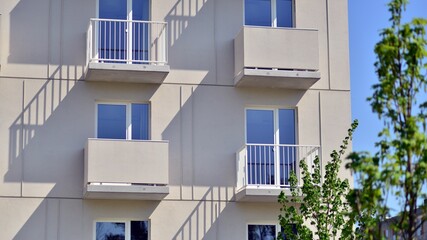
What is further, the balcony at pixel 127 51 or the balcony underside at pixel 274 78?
the balcony underside at pixel 274 78

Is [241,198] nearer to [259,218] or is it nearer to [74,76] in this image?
[259,218]

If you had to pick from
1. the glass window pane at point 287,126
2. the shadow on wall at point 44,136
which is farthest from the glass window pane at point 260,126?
the shadow on wall at point 44,136

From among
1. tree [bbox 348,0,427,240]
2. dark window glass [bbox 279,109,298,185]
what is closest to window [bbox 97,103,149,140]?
dark window glass [bbox 279,109,298,185]

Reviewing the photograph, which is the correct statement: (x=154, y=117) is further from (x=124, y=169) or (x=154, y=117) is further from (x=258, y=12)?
(x=258, y=12)

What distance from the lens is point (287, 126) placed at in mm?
26016

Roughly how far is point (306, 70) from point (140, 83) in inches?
162

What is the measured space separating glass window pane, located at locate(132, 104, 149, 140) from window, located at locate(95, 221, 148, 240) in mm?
2106

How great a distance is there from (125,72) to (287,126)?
4.49 meters

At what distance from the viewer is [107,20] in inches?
967

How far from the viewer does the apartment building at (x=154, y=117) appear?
24125 mm

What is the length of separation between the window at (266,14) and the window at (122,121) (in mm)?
3723

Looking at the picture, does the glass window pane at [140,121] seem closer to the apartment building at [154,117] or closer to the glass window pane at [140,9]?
the apartment building at [154,117]

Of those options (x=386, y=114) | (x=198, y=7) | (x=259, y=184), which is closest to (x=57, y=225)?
(x=259, y=184)

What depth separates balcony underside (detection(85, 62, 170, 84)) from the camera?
24.2 meters
